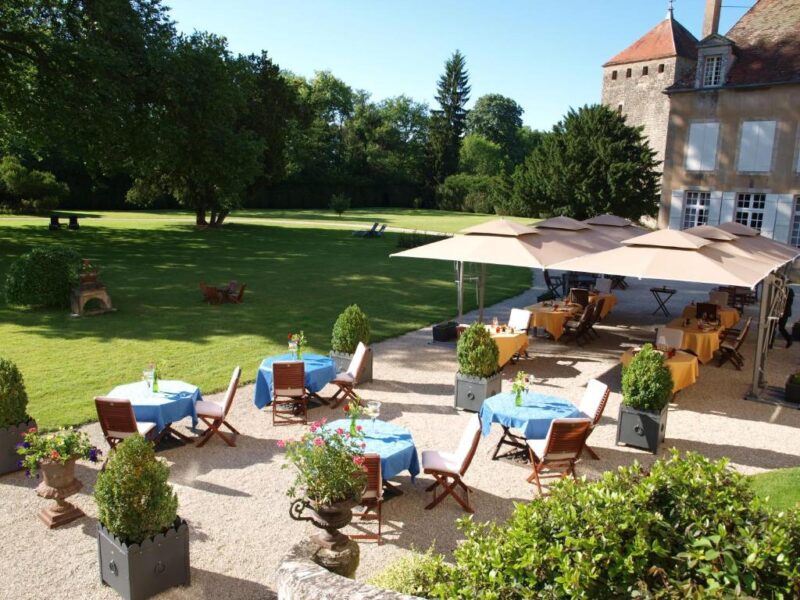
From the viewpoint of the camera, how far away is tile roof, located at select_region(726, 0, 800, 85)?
27031mm

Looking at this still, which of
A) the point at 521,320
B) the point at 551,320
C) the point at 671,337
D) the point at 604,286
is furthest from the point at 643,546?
the point at 604,286

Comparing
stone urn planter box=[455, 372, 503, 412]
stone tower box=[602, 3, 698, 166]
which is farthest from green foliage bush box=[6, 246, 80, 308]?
stone tower box=[602, 3, 698, 166]

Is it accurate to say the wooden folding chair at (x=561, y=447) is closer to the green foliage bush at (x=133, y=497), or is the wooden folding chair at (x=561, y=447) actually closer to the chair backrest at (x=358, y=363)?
the chair backrest at (x=358, y=363)

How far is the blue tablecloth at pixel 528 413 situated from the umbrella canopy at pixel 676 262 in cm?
285

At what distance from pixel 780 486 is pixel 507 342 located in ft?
17.0

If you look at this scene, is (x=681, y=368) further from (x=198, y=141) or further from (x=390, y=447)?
(x=198, y=141)

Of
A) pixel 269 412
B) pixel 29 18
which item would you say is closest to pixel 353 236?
pixel 29 18

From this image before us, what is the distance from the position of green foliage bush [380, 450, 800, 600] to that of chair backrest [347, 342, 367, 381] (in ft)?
21.5

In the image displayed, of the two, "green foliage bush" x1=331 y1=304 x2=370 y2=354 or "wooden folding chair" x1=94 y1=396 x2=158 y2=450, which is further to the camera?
"green foliage bush" x1=331 y1=304 x2=370 y2=354

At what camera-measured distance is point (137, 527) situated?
5203 millimetres

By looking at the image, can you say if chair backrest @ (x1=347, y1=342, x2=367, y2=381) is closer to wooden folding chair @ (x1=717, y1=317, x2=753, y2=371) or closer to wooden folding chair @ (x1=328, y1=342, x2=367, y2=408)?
wooden folding chair @ (x1=328, y1=342, x2=367, y2=408)

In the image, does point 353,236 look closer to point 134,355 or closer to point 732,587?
point 134,355

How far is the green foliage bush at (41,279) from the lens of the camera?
15930 mm

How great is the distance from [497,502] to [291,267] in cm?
1971
